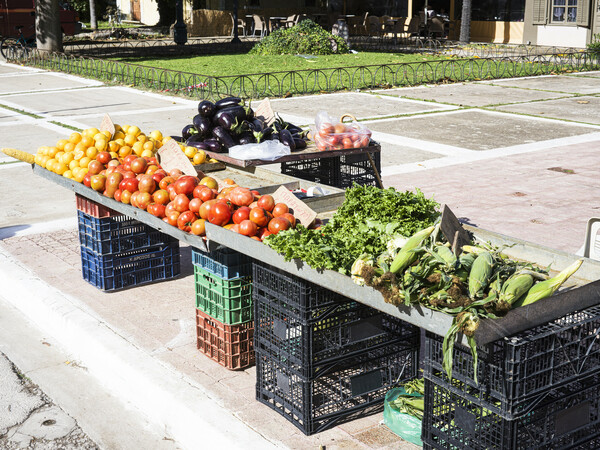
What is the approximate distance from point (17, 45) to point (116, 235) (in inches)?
968

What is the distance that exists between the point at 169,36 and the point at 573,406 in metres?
38.7

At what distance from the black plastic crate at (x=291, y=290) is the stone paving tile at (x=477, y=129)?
28.0ft

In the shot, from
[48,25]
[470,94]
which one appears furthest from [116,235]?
[48,25]

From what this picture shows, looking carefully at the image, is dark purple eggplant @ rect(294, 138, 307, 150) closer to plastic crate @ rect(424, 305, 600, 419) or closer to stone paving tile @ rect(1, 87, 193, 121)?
plastic crate @ rect(424, 305, 600, 419)

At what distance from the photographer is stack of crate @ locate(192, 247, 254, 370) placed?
4.67 metres

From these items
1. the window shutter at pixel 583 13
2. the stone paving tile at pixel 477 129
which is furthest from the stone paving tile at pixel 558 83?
the window shutter at pixel 583 13

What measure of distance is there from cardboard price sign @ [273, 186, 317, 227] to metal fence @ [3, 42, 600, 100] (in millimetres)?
12501

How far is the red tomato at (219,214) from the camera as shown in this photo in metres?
4.57

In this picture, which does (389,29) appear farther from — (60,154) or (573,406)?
(573,406)

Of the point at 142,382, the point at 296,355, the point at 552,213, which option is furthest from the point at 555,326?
the point at 552,213

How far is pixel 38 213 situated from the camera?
28.8 feet

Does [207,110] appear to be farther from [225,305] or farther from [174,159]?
[225,305]

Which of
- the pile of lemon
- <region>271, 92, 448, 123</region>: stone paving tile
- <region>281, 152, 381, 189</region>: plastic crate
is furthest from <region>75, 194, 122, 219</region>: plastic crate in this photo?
<region>271, 92, 448, 123</region>: stone paving tile

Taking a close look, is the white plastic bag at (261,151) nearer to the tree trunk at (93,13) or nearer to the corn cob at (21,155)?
the corn cob at (21,155)
